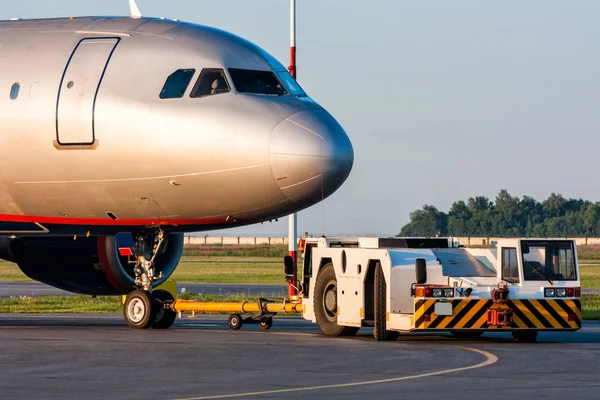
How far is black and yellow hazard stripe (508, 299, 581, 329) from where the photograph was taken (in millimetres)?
22297

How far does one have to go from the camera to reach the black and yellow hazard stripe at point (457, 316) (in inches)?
862

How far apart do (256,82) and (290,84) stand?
663 millimetres

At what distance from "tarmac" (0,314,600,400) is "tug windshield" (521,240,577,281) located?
3.83ft

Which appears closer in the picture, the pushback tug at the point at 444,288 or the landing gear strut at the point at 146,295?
the pushback tug at the point at 444,288

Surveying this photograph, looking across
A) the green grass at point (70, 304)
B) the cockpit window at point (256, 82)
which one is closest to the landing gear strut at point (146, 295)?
the cockpit window at point (256, 82)

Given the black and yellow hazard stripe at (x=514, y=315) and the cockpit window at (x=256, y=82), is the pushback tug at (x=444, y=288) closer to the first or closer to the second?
the black and yellow hazard stripe at (x=514, y=315)

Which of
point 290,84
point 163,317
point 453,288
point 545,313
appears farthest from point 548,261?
point 163,317

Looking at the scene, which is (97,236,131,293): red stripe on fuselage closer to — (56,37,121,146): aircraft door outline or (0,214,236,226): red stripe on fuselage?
(0,214,236,226): red stripe on fuselage

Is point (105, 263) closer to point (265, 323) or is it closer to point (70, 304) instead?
point (265, 323)

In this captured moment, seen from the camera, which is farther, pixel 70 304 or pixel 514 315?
pixel 70 304

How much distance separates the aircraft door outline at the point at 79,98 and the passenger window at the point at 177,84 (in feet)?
3.92

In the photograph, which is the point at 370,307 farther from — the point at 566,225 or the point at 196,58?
the point at 566,225

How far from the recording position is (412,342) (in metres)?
22.5

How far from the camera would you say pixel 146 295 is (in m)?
24.9
